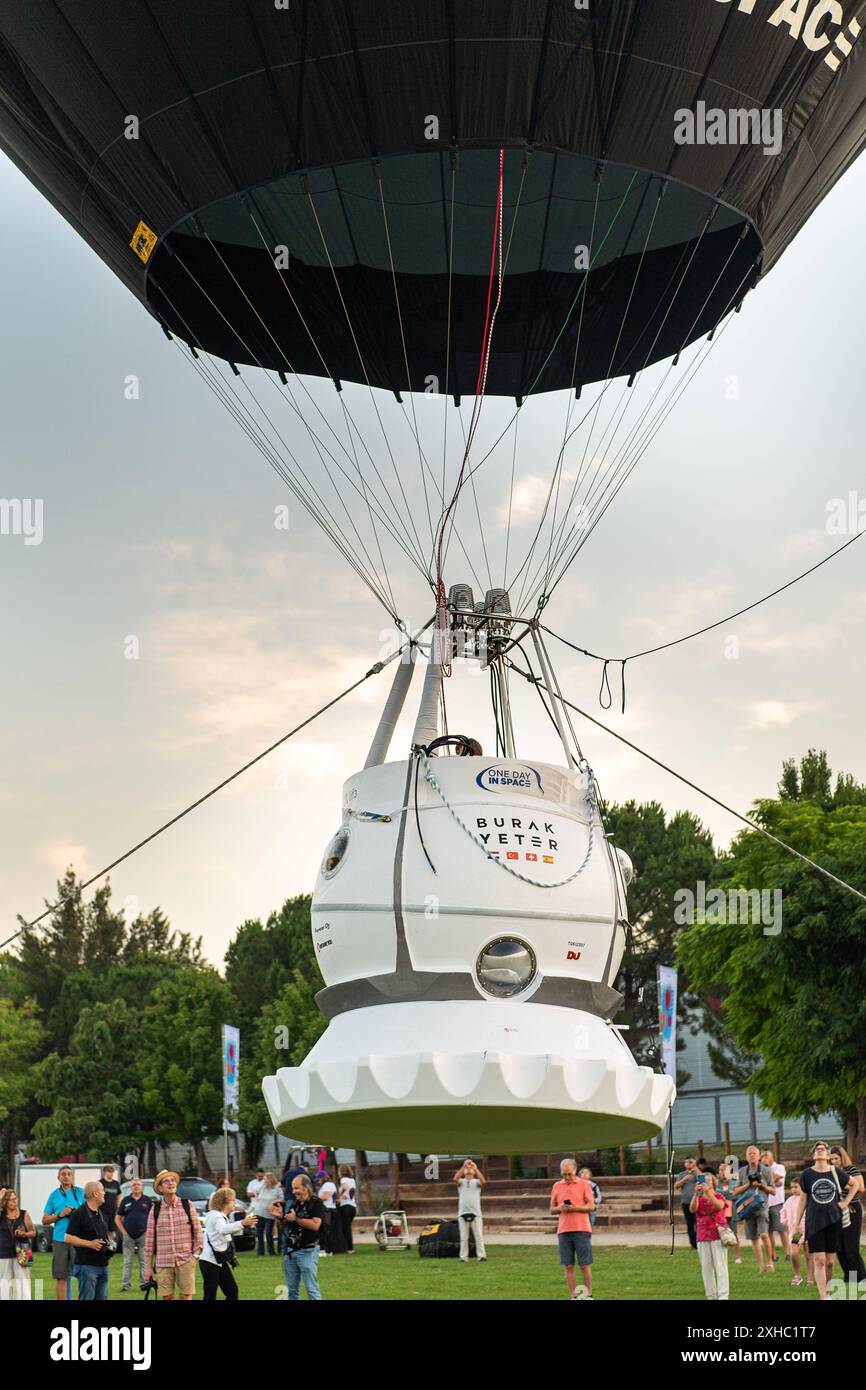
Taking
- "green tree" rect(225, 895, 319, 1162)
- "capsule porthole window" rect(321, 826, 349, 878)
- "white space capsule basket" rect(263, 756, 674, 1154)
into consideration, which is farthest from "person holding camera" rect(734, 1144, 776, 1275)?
"green tree" rect(225, 895, 319, 1162)

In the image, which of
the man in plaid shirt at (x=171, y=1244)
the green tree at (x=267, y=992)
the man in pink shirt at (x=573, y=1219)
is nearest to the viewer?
the man in plaid shirt at (x=171, y=1244)

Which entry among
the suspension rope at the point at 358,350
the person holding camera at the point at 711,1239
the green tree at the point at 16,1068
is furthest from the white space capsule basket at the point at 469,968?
the green tree at the point at 16,1068

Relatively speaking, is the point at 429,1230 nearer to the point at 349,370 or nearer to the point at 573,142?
the point at 349,370

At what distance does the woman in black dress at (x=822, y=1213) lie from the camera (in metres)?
14.5

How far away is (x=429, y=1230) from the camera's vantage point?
76.9ft

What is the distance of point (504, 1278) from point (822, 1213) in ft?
18.6

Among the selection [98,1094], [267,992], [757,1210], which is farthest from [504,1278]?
[267,992]

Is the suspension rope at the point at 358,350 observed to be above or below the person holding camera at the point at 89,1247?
above

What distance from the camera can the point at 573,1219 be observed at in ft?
51.9

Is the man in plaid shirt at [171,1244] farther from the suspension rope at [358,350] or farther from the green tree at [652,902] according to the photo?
the green tree at [652,902]

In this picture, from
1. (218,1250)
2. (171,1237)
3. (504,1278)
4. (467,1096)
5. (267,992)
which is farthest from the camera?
(267,992)

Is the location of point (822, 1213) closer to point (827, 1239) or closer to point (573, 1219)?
point (827, 1239)

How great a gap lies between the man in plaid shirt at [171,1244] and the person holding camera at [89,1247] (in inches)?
16.7

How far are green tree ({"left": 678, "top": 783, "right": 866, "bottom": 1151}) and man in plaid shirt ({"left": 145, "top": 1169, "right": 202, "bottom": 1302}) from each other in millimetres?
16609
